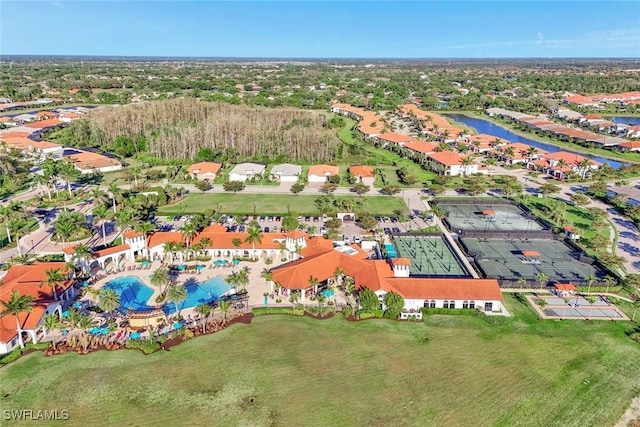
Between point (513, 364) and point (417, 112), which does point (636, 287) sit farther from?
point (417, 112)

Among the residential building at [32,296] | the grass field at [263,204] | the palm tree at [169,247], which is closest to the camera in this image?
the residential building at [32,296]

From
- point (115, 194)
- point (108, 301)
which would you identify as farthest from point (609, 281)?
point (115, 194)

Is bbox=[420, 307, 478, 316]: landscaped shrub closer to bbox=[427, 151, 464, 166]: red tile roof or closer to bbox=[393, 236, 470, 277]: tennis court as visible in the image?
bbox=[393, 236, 470, 277]: tennis court

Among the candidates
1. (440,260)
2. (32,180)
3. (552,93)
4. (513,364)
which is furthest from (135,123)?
(552,93)

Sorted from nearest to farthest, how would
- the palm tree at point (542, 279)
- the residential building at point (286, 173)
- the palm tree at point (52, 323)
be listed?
the palm tree at point (52, 323), the palm tree at point (542, 279), the residential building at point (286, 173)

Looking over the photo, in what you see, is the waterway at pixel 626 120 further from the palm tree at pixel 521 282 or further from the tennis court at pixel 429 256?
the palm tree at pixel 521 282

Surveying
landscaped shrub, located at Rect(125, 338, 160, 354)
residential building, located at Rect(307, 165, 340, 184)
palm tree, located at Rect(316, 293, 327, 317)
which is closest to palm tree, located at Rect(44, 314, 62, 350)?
landscaped shrub, located at Rect(125, 338, 160, 354)

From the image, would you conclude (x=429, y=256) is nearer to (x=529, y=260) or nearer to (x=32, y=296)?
(x=529, y=260)

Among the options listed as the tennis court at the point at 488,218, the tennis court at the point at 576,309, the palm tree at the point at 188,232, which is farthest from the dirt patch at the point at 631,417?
the palm tree at the point at 188,232
